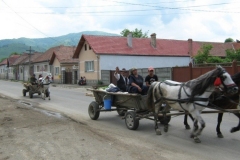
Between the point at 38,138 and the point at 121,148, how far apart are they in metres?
2.45

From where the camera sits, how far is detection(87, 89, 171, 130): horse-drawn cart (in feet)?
28.0

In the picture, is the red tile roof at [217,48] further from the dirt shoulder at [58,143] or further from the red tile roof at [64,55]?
the dirt shoulder at [58,143]

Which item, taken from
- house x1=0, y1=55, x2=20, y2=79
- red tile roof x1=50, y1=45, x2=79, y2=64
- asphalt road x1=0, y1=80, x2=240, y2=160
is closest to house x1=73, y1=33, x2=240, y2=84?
red tile roof x1=50, y1=45, x2=79, y2=64

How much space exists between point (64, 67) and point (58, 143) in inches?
1483

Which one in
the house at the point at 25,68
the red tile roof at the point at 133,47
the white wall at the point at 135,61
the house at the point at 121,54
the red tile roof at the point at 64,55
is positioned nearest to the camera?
the white wall at the point at 135,61

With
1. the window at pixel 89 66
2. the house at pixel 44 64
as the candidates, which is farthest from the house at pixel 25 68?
the window at pixel 89 66

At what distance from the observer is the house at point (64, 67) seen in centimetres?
4253

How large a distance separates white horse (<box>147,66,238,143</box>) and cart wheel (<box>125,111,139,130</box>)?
0.69 m

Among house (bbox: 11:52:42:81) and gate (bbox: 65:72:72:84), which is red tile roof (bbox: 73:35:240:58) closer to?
gate (bbox: 65:72:72:84)

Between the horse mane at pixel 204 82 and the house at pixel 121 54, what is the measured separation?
27701 mm

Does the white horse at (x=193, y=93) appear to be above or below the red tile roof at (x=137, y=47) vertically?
below

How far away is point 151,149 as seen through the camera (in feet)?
21.2

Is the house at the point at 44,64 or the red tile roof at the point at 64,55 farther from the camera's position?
the house at the point at 44,64

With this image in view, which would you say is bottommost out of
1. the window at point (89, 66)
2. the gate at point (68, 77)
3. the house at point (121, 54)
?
the gate at point (68, 77)
